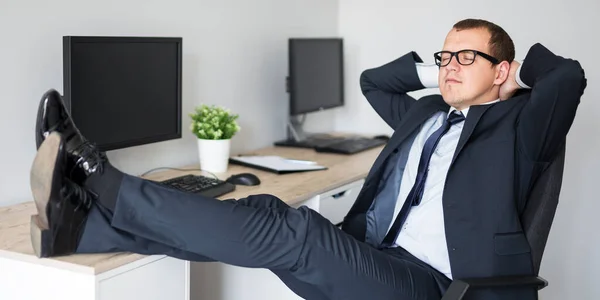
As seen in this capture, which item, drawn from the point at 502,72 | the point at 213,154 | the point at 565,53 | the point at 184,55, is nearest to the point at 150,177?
the point at 213,154

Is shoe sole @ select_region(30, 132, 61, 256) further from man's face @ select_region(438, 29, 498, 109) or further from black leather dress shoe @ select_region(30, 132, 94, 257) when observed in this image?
man's face @ select_region(438, 29, 498, 109)

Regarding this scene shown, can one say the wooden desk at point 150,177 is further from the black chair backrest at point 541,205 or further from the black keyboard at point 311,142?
the black chair backrest at point 541,205

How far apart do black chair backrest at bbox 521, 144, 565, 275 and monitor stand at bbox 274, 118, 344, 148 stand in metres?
1.62

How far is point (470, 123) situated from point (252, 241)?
2.51 ft

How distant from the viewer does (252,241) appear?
1916 millimetres

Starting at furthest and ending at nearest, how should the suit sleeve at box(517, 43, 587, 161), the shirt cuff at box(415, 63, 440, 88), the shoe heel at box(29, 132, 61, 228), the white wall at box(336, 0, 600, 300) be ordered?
1. the white wall at box(336, 0, 600, 300)
2. the shirt cuff at box(415, 63, 440, 88)
3. the suit sleeve at box(517, 43, 587, 161)
4. the shoe heel at box(29, 132, 61, 228)

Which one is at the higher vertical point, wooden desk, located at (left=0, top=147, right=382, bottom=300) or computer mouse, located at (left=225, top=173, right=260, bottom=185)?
computer mouse, located at (left=225, top=173, right=260, bottom=185)

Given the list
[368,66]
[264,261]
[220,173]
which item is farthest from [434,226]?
[368,66]

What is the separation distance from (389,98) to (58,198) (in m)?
1.34

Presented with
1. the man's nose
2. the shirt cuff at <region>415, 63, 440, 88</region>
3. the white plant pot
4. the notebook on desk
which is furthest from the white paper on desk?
the man's nose

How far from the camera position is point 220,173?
2.97 metres

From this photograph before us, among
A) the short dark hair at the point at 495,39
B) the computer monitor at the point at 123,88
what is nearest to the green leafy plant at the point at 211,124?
the computer monitor at the point at 123,88

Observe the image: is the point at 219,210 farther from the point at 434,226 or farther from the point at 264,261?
the point at 434,226

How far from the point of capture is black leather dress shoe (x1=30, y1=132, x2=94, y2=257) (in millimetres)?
1772
